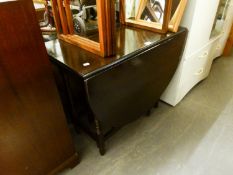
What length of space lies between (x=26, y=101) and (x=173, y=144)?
1.16 metres

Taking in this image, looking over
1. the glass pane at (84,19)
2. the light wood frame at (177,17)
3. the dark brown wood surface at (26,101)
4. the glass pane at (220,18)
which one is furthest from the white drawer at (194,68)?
the dark brown wood surface at (26,101)

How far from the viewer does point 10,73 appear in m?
0.71

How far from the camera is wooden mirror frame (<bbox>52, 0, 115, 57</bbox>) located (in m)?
0.88

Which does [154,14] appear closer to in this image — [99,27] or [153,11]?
[153,11]

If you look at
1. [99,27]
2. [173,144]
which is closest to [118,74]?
[99,27]


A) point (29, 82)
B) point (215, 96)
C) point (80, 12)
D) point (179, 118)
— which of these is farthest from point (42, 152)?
point (215, 96)

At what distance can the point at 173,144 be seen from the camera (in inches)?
57.7

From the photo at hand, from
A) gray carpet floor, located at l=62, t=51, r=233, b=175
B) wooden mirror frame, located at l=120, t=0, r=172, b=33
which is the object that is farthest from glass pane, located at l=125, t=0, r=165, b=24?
gray carpet floor, located at l=62, t=51, r=233, b=175

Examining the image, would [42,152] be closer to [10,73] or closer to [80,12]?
Answer: [10,73]

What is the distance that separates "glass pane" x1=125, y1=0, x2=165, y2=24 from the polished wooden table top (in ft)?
0.47

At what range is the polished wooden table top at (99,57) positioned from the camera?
94 cm

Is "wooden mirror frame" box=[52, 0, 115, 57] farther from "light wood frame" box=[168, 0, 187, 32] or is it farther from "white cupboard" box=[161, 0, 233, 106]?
"white cupboard" box=[161, 0, 233, 106]

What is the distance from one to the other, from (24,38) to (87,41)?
0.48 m

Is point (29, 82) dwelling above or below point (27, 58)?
below
